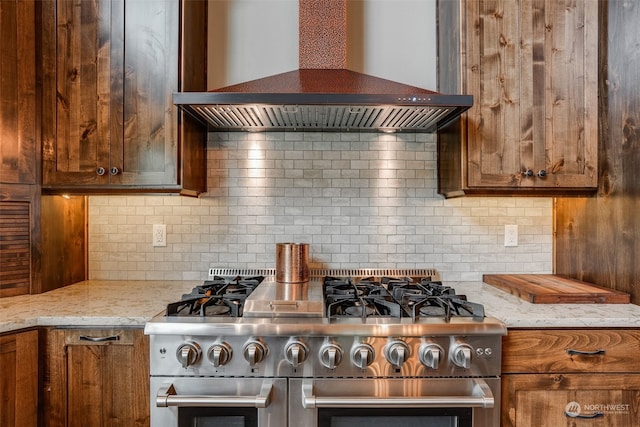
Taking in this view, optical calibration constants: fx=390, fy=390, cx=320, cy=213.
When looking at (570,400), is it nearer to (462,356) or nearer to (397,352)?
(462,356)

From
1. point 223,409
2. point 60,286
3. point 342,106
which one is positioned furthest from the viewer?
point 60,286

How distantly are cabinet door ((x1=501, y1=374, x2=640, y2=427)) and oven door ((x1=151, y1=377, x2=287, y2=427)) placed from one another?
2.56 feet

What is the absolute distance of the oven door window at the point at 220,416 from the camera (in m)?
1.28

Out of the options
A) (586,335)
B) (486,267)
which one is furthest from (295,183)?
(586,335)

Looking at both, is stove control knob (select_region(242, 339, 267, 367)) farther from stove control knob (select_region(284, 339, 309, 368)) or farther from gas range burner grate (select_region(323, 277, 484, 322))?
gas range burner grate (select_region(323, 277, 484, 322))

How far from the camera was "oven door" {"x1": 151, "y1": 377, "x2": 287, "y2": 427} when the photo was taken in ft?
4.18

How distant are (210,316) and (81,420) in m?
0.58

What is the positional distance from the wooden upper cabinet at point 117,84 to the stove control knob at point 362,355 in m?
1.02

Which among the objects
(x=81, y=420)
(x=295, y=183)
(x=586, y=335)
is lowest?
(x=81, y=420)

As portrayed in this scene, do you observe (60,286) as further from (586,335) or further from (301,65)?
(586,335)

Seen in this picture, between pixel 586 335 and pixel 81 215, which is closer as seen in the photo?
pixel 586 335

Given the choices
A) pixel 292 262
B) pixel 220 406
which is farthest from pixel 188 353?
pixel 292 262

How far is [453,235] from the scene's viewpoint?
2.04 metres

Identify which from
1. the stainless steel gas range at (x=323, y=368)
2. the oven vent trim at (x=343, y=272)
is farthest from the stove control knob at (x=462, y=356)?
the oven vent trim at (x=343, y=272)
